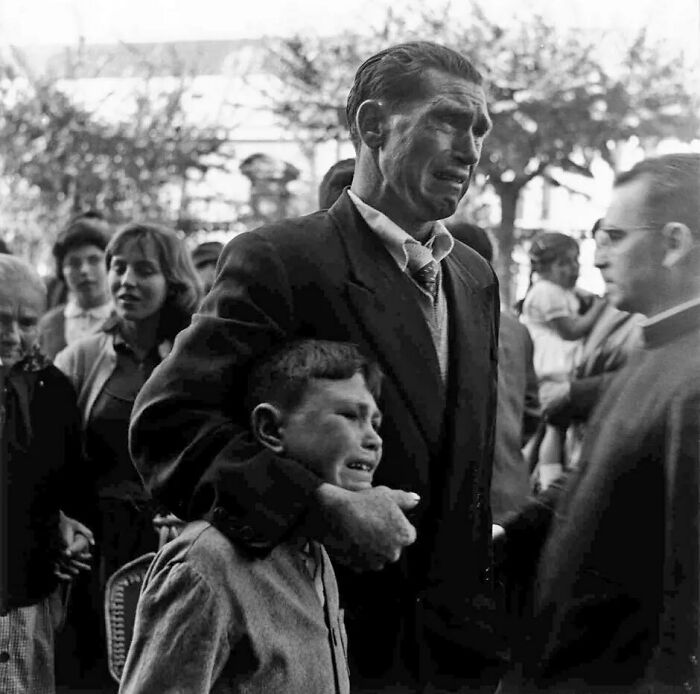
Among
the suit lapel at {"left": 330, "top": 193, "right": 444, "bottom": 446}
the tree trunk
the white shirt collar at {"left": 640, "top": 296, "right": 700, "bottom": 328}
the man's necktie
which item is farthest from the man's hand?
the tree trunk

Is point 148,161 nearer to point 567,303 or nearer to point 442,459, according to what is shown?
point 567,303

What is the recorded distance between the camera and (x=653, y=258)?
2.89 m

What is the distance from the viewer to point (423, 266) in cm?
278

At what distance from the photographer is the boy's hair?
2.60 meters

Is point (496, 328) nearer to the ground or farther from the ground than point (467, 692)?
farther from the ground

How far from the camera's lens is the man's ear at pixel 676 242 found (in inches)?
113

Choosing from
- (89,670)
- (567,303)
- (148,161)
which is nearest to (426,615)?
(89,670)

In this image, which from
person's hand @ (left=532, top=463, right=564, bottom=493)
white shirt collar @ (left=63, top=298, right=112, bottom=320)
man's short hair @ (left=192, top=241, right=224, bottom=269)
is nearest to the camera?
person's hand @ (left=532, top=463, right=564, bottom=493)

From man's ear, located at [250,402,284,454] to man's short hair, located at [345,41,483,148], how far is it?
610mm

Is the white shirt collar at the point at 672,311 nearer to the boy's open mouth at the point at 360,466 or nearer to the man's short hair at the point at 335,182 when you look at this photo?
the boy's open mouth at the point at 360,466

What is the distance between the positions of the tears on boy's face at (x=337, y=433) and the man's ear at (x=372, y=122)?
0.46 metres

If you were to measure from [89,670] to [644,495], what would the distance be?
2694 mm

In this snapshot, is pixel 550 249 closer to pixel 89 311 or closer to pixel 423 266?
pixel 89 311

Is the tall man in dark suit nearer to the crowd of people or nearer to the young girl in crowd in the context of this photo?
the crowd of people
